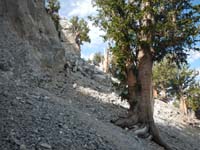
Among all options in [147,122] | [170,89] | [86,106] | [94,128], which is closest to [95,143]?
[94,128]

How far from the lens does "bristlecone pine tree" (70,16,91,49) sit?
1967 inches

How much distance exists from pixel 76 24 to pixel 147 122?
39.4m

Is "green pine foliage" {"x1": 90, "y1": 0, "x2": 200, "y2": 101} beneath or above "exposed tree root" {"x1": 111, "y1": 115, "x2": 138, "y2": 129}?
above

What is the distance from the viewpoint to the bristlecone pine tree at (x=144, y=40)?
13516mm

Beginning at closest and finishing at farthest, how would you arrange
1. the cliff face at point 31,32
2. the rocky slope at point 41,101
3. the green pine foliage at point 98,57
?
the rocky slope at point 41,101 < the cliff face at point 31,32 < the green pine foliage at point 98,57

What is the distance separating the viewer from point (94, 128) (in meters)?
9.73

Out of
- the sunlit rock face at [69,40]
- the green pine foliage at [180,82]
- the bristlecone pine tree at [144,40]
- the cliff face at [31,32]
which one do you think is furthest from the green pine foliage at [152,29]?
the sunlit rock face at [69,40]

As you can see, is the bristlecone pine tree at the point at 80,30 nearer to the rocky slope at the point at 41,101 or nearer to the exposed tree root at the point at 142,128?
the rocky slope at the point at 41,101

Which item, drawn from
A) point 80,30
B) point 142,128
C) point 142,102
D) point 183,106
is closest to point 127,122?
point 142,128

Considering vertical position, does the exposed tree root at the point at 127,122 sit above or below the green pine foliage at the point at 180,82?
below

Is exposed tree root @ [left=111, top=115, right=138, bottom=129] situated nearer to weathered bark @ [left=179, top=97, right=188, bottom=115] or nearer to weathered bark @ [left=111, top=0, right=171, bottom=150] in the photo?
weathered bark @ [left=111, top=0, right=171, bottom=150]

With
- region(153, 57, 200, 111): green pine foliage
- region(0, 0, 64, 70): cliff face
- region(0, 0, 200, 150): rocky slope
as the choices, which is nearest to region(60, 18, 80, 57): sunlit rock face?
region(153, 57, 200, 111): green pine foliage

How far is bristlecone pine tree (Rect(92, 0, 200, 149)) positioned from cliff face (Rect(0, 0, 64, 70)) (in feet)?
17.2

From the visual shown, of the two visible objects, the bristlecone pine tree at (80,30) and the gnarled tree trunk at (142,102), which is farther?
the bristlecone pine tree at (80,30)
